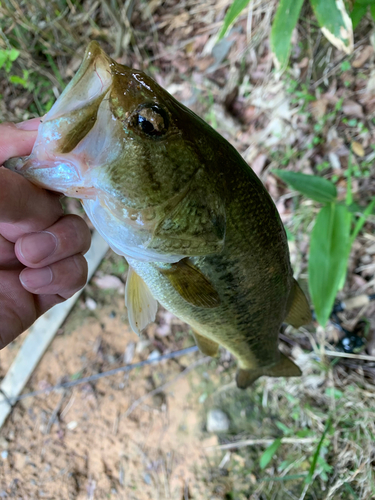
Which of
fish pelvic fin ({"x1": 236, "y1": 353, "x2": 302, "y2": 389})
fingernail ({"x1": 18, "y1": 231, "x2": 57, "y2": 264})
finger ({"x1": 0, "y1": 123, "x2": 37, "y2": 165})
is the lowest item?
fish pelvic fin ({"x1": 236, "y1": 353, "x2": 302, "y2": 389})

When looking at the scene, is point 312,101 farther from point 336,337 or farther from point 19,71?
point 19,71

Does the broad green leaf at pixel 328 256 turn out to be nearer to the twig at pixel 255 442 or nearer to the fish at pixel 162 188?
the fish at pixel 162 188

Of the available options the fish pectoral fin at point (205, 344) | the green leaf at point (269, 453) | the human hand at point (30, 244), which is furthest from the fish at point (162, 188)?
the green leaf at point (269, 453)

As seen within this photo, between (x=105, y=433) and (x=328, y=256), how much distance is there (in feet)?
7.08

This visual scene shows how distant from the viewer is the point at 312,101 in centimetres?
294

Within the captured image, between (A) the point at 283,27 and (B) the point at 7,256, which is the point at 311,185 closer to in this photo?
(A) the point at 283,27

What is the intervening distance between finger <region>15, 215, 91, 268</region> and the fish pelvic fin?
1.15 metres

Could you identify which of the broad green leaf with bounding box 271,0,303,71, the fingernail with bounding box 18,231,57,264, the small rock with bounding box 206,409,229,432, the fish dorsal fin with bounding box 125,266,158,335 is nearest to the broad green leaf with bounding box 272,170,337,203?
the broad green leaf with bounding box 271,0,303,71

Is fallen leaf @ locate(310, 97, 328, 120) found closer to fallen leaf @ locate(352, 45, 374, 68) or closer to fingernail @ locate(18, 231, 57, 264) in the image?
fallen leaf @ locate(352, 45, 374, 68)

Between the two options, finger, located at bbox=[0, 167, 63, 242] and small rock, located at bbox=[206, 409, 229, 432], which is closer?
finger, located at bbox=[0, 167, 63, 242]

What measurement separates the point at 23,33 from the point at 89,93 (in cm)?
353

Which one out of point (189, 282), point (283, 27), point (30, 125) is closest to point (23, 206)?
point (30, 125)

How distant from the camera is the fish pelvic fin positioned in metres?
1.81

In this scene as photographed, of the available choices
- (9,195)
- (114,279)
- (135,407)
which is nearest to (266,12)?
(114,279)
